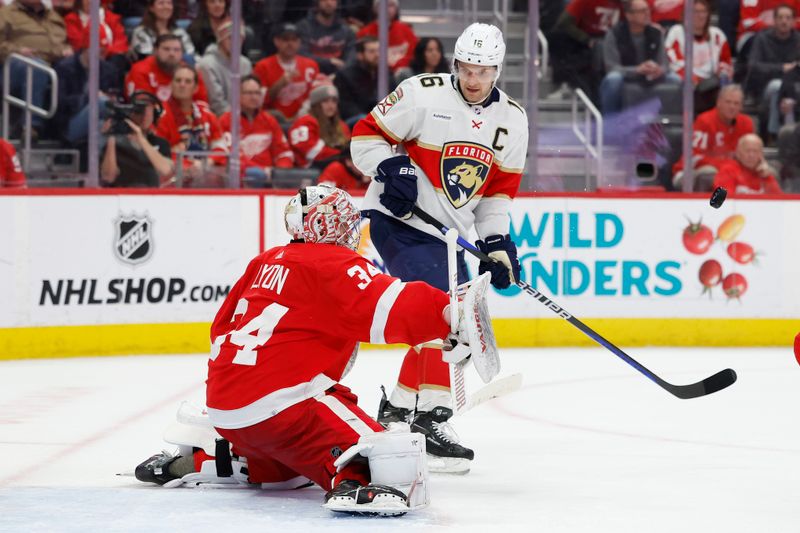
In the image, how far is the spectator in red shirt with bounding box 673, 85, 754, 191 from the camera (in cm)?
737

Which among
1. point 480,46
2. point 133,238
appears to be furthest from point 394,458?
point 133,238

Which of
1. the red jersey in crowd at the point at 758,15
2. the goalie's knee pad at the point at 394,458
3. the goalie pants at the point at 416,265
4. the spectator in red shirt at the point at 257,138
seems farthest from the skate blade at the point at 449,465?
the red jersey in crowd at the point at 758,15

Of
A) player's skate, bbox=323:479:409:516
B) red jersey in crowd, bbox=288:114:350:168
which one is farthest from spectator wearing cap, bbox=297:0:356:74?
player's skate, bbox=323:479:409:516

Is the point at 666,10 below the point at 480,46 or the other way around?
the other way around

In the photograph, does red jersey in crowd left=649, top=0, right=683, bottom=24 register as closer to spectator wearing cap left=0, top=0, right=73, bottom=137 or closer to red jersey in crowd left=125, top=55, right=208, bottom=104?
red jersey in crowd left=125, top=55, right=208, bottom=104

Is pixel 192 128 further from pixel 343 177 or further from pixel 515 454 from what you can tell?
pixel 515 454

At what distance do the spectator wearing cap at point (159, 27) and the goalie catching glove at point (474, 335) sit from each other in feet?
14.0

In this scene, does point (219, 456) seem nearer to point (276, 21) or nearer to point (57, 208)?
point (57, 208)

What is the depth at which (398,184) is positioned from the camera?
12.6 ft

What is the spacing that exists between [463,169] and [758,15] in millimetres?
4556

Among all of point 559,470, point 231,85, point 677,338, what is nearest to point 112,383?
point 231,85

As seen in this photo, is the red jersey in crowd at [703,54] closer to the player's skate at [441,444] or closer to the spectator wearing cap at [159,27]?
the spectator wearing cap at [159,27]

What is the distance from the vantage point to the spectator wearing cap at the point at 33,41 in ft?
21.9

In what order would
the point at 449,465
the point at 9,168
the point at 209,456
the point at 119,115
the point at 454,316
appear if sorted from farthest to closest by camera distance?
the point at 119,115, the point at 9,168, the point at 449,465, the point at 209,456, the point at 454,316
